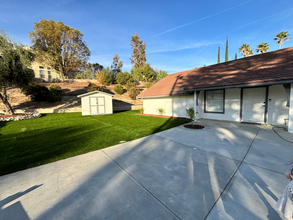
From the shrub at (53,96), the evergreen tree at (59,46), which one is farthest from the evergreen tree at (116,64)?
the shrub at (53,96)

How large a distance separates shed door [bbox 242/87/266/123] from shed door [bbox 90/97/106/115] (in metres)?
13.4

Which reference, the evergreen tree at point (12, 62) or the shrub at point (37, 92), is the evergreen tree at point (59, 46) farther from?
the evergreen tree at point (12, 62)

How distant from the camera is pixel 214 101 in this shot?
9.30 m

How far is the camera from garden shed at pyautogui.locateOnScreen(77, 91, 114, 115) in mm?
14055

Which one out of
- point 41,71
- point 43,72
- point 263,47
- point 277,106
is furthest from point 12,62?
point 263,47

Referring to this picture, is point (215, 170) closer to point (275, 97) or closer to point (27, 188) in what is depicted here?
point (27, 188)

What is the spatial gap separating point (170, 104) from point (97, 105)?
334 inches

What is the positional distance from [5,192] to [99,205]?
1.90m

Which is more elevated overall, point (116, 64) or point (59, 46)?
point (116, 64)

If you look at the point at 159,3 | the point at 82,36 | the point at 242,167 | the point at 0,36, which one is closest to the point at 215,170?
the point at 242,167

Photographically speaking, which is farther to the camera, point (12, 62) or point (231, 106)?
point (12, 62)

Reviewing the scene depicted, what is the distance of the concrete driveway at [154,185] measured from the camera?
1863 mm

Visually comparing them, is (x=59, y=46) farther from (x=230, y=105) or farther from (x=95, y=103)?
(x=230, y=105)

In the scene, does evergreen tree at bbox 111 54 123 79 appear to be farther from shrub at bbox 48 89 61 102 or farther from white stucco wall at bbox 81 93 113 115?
white stucco wall at bbox 81 93 113 115
